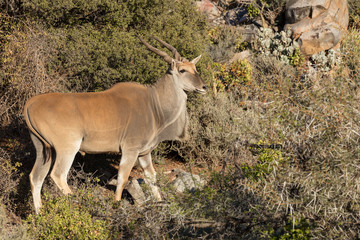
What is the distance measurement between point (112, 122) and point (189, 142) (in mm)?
2405

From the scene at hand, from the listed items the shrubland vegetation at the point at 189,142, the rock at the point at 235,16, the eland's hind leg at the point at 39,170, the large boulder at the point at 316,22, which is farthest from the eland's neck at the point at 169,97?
the rock at the point at 235,16

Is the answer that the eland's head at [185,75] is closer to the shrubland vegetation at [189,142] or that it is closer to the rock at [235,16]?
the shrubland vegetation at [189,142]

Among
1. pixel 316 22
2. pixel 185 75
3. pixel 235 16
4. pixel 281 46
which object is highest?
pixel 185 75

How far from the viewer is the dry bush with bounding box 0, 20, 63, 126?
6.46m

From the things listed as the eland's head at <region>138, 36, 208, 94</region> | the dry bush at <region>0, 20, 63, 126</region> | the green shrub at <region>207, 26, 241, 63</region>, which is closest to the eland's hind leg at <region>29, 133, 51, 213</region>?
the dry bush at <region>0, 20, 63, 126</region>

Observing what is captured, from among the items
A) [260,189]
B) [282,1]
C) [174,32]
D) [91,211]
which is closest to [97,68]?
[174,32]

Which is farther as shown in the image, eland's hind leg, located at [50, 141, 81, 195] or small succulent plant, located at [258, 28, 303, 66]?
small succulent plant, located at [258, 28, 303, 66]

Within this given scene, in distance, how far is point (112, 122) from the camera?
221 inches

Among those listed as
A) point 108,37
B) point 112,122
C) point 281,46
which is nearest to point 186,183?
point 112,122

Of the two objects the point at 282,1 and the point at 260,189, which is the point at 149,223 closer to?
the point at 260,189

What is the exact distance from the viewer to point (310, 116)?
12.5ft

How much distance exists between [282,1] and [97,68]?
6765mm

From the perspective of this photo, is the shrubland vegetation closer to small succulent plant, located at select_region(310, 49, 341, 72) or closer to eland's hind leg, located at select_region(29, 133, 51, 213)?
eland's hind leg, located at select_region(29, 133, 51, 213)

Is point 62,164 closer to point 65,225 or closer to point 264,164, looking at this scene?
point 65,225
